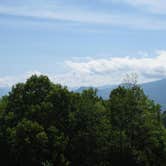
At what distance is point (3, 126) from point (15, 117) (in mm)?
2302

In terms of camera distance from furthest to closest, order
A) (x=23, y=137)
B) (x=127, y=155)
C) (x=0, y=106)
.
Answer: (x=0, y=106) < (x=127, y=155) < (x=23, y=137)

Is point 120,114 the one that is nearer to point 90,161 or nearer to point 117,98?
point 117,98

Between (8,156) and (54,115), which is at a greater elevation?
(54,115)

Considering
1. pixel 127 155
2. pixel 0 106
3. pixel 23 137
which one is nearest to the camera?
pixel 23 137

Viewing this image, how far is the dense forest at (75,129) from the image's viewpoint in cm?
6147

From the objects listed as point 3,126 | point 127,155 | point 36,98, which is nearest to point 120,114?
point 127,155

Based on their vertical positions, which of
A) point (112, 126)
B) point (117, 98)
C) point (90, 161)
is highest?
point (117, 98)

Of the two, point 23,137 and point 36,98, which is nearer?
point 23,137

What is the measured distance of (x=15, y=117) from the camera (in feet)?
217

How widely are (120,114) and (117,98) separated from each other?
9.43ft

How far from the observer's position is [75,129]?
64688 millimetres

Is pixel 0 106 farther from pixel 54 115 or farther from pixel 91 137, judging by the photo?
pixel 91 137

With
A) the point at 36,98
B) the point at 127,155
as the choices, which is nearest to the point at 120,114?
the point at 127,155

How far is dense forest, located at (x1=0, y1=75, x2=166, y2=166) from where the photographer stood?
61.5 metres
